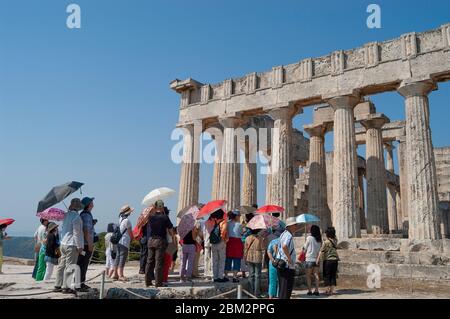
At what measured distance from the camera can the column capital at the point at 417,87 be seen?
57.2 ft

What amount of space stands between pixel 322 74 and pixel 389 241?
367 inches

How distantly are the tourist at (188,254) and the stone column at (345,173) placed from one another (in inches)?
379

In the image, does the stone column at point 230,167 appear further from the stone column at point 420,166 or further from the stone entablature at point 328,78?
the stone column at point 420,166

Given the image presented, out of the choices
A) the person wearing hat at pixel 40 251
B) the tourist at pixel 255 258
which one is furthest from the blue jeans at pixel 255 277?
the person wearing hat at pixel 40 251

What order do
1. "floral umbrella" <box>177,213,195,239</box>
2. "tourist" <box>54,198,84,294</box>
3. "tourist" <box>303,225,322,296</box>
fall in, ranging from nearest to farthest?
"tourist" <box>54,198,84,294</box> < "floral umbrella" <box>177,213,195,239</box> < "tourist" <box>303,225,322,296</box>

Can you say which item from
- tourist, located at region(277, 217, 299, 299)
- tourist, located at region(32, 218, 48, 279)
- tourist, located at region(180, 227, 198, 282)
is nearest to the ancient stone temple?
tourist, located at region(180, 227, 198, 282)

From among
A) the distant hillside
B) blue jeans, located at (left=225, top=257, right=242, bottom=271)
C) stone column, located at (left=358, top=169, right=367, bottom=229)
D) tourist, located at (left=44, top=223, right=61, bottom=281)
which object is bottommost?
the distant hillside

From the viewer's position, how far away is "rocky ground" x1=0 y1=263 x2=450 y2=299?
8.16 meters

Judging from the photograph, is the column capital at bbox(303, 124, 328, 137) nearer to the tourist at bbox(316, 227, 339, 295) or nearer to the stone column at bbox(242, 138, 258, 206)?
the stone column at bbox(242, 138, 258, 206)

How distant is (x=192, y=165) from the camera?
25.0 m

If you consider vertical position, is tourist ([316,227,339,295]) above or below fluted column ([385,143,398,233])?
below

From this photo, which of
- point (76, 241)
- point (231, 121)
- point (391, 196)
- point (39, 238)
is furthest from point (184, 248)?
point (391, 196)
